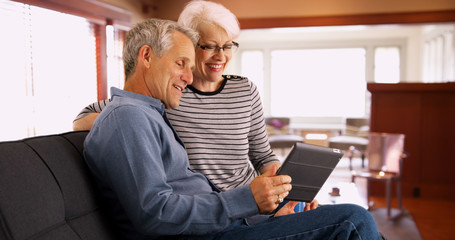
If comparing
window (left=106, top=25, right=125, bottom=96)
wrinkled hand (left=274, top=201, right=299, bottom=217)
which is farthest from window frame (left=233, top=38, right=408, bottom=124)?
wrinkled hand (left=274, top=201, right=299, bottom=217)

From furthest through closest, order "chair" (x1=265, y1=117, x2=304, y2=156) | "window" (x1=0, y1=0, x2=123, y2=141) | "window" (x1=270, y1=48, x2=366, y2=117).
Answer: "window" (x1=270, y1=48, x2=366, y2=117), "chair" (x1=265, y1=117, x2=304, y2=156), "window" (x1=0, y1=0, x2=123, y2=141)

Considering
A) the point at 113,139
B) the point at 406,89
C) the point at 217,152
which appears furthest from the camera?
the point at 406,89

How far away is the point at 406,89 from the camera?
486cm

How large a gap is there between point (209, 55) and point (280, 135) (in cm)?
576

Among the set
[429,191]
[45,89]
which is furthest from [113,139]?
[429,191]

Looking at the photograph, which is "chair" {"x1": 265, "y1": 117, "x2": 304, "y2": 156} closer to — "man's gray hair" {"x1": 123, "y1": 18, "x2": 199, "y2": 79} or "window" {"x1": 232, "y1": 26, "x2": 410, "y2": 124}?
"window" {"x1": 232, "y1": 26, "x2": 410, "y2": 124}

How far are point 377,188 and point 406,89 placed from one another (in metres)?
1.21

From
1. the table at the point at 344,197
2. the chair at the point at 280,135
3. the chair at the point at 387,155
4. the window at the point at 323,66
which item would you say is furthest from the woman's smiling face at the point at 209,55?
the window at the point at 323,66

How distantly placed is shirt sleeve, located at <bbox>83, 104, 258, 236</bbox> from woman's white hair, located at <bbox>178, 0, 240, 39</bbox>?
68 centimetres

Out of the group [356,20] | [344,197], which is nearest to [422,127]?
[356,20]

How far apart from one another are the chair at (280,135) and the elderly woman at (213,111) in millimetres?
5225

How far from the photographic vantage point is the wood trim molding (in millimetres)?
4703

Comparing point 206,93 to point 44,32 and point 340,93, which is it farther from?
point 340,93

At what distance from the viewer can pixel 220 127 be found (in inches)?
69.5
